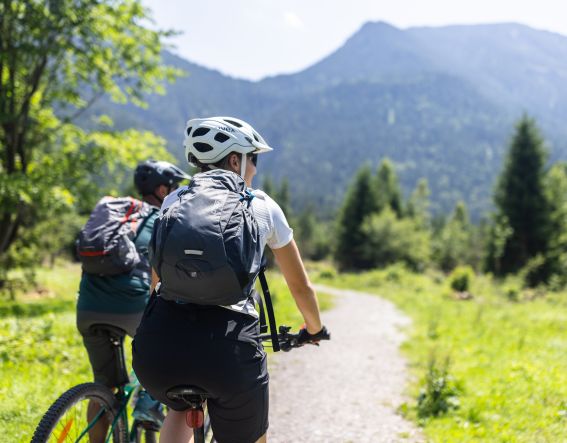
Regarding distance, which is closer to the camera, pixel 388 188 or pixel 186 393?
pixel 186 393

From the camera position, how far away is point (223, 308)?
1943mm

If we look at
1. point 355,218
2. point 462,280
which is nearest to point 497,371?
point 462,280

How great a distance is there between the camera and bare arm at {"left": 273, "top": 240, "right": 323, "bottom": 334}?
2.20m

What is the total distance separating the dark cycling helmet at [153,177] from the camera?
3457mm

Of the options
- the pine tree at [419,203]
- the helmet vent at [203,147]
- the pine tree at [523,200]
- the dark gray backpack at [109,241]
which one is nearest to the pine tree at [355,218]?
the pine tree at [419,203]

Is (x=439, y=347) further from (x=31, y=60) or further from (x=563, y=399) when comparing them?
(x=31, y=60)

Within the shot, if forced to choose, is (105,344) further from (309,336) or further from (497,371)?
(497,371)

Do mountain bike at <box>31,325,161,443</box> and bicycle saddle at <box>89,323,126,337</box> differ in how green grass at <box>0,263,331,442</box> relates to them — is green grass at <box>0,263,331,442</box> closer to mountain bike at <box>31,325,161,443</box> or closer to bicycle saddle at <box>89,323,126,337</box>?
mountain bike at <box>31,325,161,443</box>

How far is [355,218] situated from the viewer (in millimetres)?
49469

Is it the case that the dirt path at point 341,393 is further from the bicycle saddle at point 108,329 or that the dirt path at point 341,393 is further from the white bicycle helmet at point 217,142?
the white bicycle helmet at point 217,142

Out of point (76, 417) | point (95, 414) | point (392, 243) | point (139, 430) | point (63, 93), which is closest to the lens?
point (76, 417)

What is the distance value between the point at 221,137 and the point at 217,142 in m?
0.04

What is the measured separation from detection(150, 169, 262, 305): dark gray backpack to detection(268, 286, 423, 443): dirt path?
3.28m

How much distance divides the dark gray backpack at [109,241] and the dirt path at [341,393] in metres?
2.64
